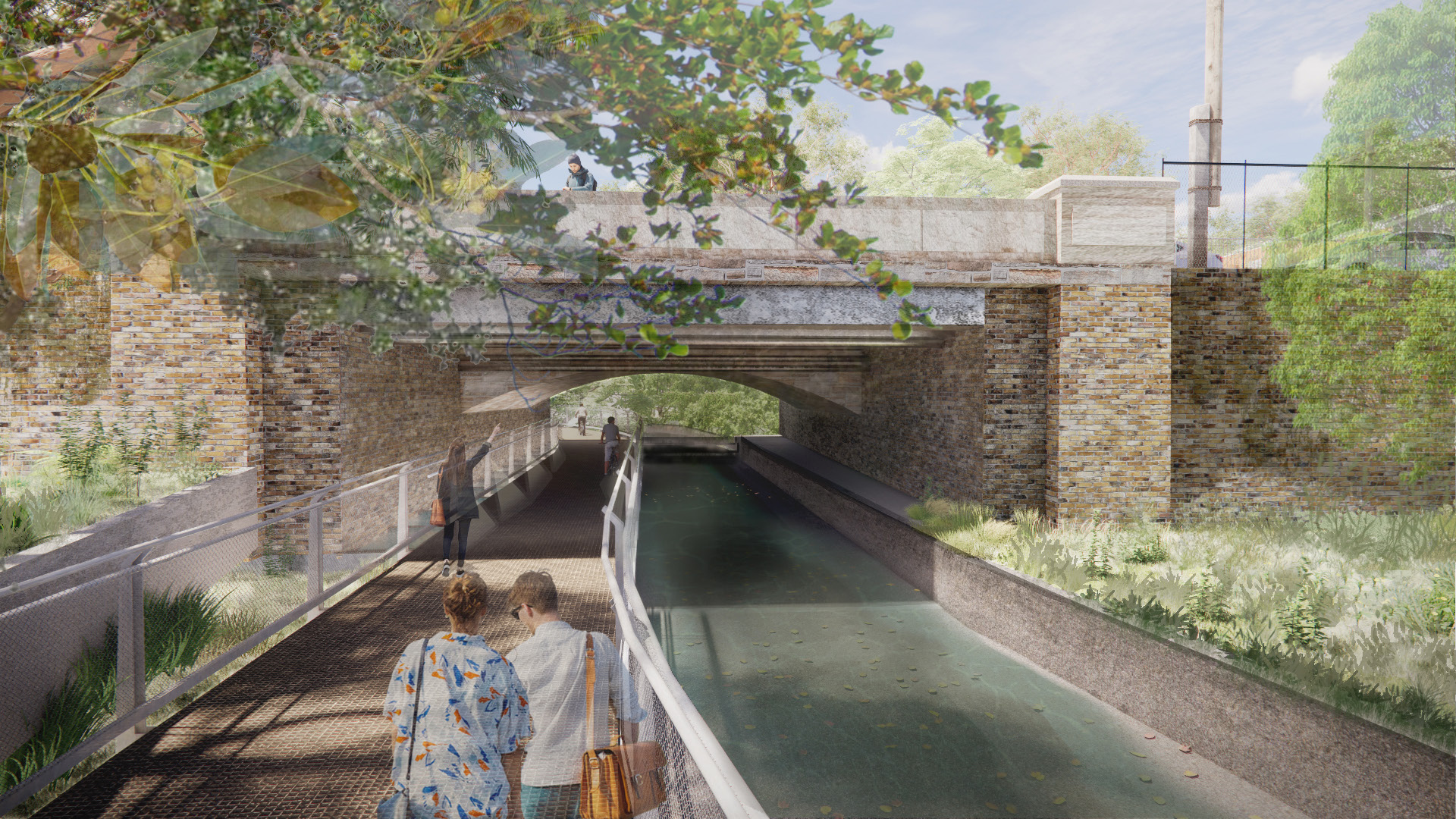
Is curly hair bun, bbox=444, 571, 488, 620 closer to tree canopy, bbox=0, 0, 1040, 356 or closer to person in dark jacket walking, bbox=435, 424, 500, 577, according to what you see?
tree canopy, bbox=0, 0, 1040, 356

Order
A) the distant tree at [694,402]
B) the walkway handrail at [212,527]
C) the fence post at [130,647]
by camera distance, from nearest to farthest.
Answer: the walkway handrail at [212,527] < the fence post at [130,647] < the distant tree at [694,402]

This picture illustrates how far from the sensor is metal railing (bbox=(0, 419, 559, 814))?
357 centimetres

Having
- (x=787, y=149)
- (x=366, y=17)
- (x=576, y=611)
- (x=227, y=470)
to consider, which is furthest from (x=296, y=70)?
(x=227, y=470)

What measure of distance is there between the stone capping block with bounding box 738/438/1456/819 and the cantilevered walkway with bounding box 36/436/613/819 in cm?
417

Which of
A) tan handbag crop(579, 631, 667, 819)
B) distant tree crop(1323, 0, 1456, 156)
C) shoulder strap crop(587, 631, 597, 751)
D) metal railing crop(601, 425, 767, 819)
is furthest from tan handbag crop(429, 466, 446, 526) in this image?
distant tree crop(1323, 0, 1456, 156)

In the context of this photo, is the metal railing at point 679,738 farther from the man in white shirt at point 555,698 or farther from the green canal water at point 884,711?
the green canal water at point 884,711

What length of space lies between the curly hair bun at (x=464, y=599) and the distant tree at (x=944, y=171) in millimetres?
26796

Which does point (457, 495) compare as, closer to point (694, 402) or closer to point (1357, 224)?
point (1357, 224)

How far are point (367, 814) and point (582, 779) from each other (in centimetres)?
162

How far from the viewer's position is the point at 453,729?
7.34 ft

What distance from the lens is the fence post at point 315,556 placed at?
591cm

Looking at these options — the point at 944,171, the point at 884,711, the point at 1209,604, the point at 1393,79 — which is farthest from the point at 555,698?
the point at 1393,79

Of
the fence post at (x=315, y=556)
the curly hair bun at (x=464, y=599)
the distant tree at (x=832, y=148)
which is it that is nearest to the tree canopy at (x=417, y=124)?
the curly hair bun at (x=464, y=599)

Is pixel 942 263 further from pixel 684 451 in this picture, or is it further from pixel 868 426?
pixel 684 451
